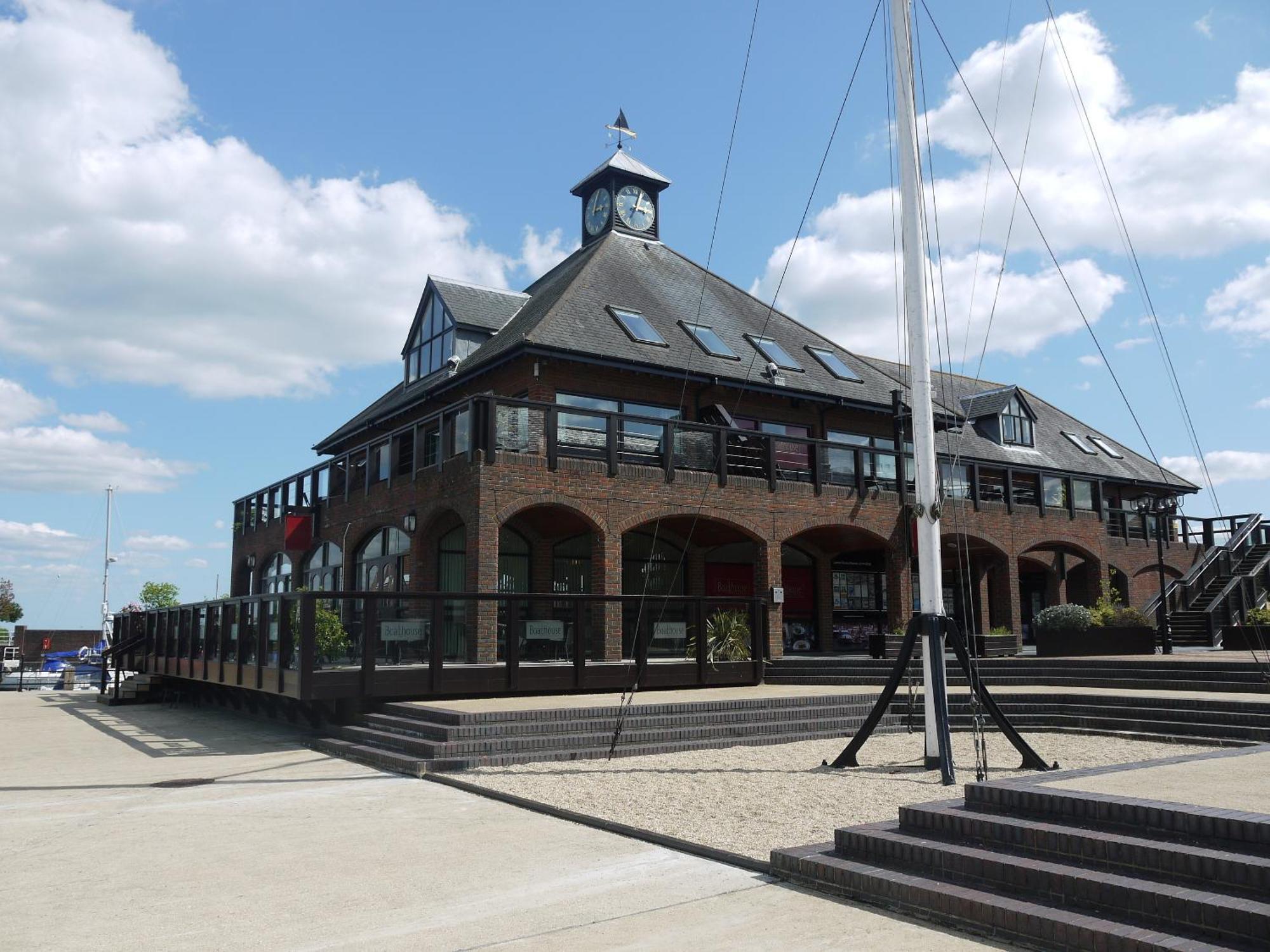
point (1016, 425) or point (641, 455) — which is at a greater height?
point (1016, 425)

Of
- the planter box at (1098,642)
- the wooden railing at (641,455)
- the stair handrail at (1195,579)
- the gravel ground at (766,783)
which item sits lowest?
the gravel ground at (766,783)

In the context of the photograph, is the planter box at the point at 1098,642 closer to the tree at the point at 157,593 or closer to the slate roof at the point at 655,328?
the slate roof at the point at 655,328

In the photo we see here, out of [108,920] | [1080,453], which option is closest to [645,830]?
[108,920]

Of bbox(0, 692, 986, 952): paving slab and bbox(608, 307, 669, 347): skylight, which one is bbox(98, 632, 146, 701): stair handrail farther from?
bbox(608, 307, 669, 347): skylight

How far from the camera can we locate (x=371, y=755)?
12234 millimetres

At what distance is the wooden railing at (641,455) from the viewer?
18.1 metres

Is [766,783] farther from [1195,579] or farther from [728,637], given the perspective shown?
[1195,579]

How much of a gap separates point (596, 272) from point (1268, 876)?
2251 centimetres

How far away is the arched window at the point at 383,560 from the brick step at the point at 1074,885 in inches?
639

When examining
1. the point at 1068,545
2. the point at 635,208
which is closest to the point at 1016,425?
the point at 1068,545

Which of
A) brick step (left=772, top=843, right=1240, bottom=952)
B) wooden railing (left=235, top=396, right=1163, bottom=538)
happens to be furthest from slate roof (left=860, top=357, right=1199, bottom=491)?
brick step (left=772, top=843, right=1240, bottom=952)

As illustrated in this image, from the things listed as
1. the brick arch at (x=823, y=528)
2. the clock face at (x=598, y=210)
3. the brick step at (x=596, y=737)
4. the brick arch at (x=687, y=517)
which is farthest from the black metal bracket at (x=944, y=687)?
the clock face at (x=598, y=210)

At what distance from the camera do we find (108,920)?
5871 mm

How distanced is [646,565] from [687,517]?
319 cm
